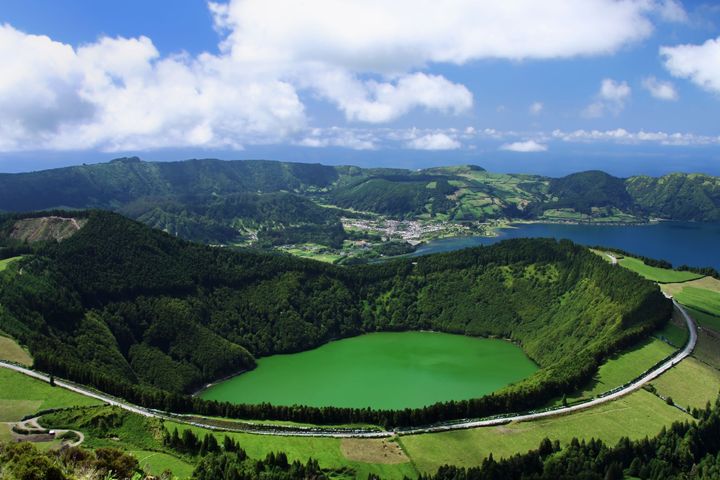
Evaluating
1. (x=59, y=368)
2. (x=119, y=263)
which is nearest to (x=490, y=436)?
(x=59, y=368)

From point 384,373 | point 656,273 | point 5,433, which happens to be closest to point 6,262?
point 5,433

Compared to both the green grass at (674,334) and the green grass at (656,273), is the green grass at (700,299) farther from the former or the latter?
the green grass at (674,334)

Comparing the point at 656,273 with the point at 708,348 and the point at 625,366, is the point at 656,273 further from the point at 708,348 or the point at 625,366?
the point at 625,366

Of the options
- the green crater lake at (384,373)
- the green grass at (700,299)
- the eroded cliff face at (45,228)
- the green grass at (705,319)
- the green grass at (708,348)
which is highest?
the eroded cliff face at (45,228)

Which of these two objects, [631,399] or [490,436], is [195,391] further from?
[631,399]

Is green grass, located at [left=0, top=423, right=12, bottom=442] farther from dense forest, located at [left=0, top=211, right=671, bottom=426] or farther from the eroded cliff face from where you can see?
the eroded cliff face

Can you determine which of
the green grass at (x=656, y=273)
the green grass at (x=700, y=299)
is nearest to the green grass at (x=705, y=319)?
the green grass at (x=700, y=299)
